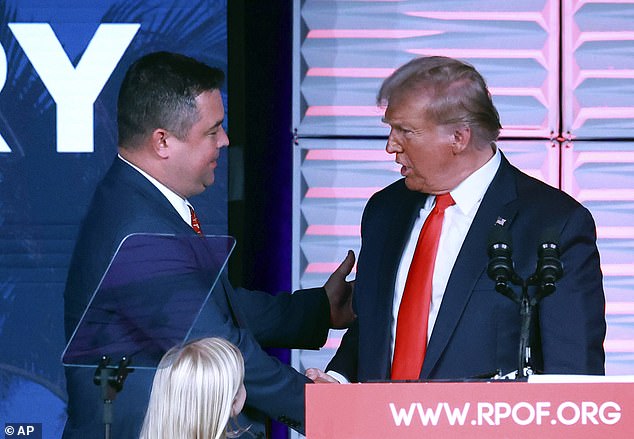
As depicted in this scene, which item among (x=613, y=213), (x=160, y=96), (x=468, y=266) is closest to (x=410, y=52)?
(x=613, y=213)

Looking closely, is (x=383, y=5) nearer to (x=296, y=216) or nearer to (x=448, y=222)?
(x=296, y=216)

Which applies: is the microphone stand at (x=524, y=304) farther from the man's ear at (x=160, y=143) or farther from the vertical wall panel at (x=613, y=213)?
the vertical wall panel at (x=613, y=213)

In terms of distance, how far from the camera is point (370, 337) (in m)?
3.72

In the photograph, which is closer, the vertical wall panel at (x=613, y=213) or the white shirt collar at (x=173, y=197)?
the white shirt collar at (x=173, y=197)

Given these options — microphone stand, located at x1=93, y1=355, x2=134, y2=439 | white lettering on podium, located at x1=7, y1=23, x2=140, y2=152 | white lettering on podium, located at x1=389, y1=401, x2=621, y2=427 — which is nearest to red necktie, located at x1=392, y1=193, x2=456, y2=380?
microphone stand, located at x1=93, y1=355, x2=134, y2=439

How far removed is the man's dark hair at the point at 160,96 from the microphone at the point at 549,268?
5.15ft

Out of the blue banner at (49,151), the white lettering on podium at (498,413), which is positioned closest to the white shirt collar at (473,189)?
the blue banner at (49,151)

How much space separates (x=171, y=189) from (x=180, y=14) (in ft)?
3.44

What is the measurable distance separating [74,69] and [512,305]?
2229mm

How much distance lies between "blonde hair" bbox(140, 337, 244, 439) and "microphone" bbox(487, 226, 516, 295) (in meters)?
0.71

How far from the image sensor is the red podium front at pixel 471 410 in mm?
2350

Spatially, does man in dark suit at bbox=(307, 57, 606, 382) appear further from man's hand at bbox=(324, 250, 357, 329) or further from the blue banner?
the blue banner

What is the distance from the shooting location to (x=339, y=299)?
4.40 meters

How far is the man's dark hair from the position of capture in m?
3.94
